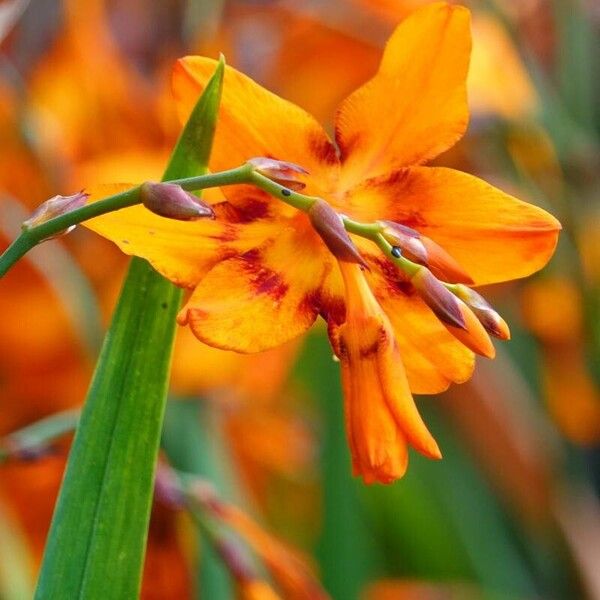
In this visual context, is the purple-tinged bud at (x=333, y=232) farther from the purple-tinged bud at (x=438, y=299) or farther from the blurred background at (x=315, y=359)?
the blurred background at (x=315, y=359)

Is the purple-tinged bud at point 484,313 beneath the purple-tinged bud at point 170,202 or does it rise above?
beneath

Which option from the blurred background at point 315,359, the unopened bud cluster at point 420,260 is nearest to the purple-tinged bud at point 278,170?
the unopened bud cluster at point 420,260

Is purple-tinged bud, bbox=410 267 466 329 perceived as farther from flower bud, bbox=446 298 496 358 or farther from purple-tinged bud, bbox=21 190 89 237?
purple-tinged bud, bbox=21 190 89 237

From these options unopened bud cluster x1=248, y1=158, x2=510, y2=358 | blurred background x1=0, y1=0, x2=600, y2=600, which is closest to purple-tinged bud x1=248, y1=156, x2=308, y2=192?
unopened bud cluster x1=248, y1=158, x2=510, y2=358

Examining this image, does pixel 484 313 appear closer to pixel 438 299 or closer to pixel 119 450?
pixel 438 299

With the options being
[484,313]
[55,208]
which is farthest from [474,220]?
[55,208]

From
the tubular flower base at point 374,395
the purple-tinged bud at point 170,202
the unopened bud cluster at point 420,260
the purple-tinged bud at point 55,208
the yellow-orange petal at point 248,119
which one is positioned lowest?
the tubular flower base at point 374,395
